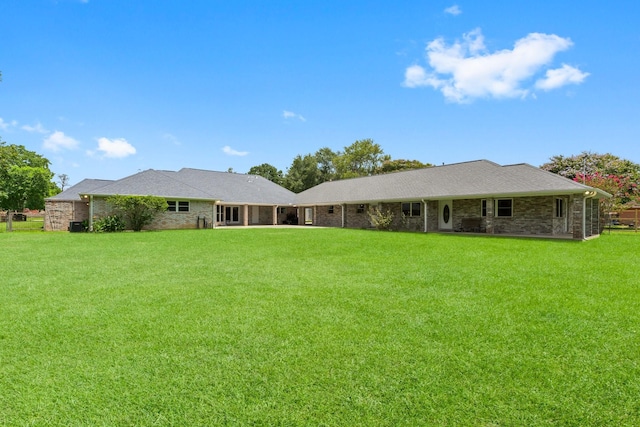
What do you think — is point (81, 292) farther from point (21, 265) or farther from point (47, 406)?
point (21, 265)

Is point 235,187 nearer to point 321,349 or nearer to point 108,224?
point 108,224

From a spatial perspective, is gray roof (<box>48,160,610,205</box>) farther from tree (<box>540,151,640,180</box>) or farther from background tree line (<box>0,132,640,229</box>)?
tree (<box>540,151,640,180</box>)

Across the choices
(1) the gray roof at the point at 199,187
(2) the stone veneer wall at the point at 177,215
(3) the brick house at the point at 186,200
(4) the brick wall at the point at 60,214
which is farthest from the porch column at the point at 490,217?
(4) the brick wall at the point at 60,214

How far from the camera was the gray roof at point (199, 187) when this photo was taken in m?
24.0

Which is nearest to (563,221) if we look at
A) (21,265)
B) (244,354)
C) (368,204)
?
(368,204)

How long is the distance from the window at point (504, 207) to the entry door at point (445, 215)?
2894mm

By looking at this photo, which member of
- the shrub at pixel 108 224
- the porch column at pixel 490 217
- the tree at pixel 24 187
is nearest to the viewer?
the porch column at pixel 490 217

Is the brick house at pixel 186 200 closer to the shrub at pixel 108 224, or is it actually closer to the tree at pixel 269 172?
the shrub at pixel 108 224

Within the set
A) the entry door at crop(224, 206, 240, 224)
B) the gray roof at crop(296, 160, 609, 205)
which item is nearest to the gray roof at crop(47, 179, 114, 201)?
the entry door at crop(224, 206, 240, 224)

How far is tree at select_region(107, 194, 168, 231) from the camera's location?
2180cm

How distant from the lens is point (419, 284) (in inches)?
255

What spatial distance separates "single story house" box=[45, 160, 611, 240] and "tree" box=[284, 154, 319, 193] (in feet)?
46.0

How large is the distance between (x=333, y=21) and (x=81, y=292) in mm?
13593

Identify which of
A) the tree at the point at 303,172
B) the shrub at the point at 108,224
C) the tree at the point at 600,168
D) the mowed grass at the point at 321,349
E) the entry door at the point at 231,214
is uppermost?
the tree at the point at 303,172
